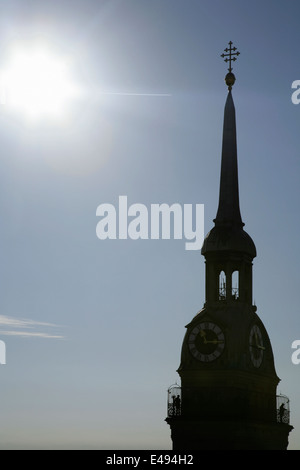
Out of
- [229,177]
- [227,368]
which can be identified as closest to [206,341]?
[227,368]

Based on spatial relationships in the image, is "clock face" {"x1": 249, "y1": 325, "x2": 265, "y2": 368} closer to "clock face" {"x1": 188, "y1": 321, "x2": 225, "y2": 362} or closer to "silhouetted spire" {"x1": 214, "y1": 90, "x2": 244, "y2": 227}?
"clock face" {"x1": 188, "y1": 321, "x2": 225, "y2": 362}

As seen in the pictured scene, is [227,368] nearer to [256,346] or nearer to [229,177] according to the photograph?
[256,346]

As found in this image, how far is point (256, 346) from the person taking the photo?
4035 inches

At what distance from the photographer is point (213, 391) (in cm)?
10050

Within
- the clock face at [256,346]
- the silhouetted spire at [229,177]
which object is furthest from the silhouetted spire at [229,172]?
the clock face at [256,346]

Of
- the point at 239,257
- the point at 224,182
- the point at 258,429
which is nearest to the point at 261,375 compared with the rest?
the point at 258,429

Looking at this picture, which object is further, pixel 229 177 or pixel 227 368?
pixel 229 177

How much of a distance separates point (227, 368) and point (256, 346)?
4504 mm

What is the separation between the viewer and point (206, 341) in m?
101

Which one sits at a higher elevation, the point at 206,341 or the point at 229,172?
the point at 229,172

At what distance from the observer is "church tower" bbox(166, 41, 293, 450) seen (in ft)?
328
